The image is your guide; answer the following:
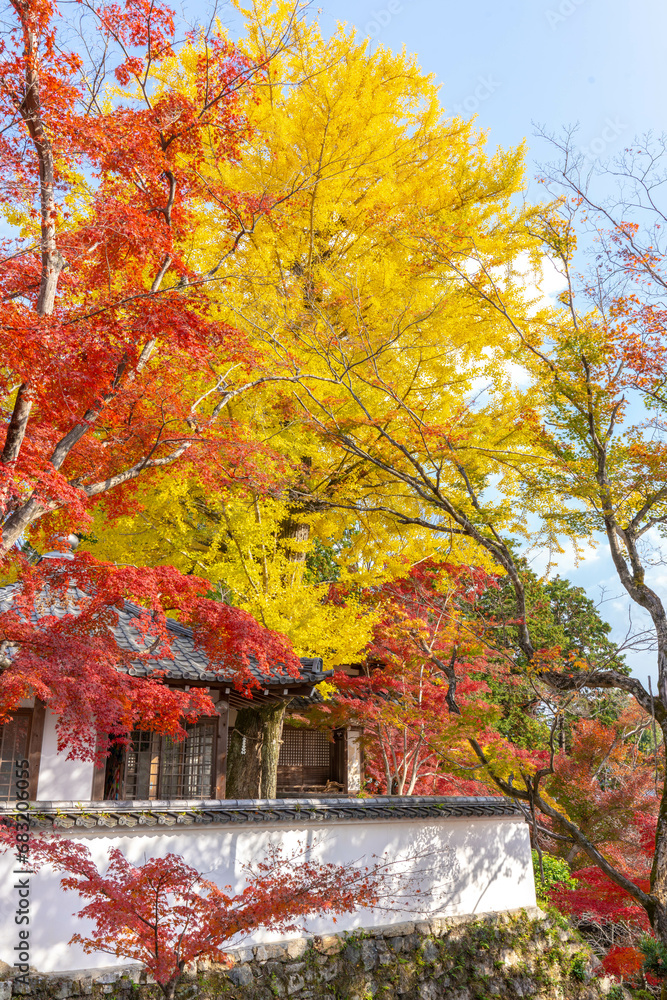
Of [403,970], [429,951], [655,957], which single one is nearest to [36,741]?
[403,970]

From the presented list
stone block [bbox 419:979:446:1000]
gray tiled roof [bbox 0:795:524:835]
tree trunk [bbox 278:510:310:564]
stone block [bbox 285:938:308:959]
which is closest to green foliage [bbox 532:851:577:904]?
gray tiled roof [bbox 0:795:524:835]

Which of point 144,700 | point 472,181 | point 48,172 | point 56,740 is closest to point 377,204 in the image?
point 472,181

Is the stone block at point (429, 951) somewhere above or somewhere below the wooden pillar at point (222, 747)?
below

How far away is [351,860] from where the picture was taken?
8.18 meters

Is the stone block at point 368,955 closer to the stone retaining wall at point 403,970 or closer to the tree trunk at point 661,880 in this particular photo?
the stone retaining wall at point 403,970

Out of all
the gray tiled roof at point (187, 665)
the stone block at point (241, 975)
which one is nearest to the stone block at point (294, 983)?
the stone block at point (241, 975)

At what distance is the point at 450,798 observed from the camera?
31.6 ft

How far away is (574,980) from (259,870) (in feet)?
20.3

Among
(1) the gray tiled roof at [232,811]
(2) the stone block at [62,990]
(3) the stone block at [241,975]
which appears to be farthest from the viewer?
(3) the stone block at [241,975]

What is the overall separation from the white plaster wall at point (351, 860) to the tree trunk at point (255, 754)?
3.40m

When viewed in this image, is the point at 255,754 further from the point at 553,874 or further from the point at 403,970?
the point at 553,874

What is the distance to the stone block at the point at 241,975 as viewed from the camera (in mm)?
6785

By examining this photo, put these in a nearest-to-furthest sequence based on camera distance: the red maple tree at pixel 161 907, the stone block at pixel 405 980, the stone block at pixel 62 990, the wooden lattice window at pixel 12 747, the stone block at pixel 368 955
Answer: the red maple tree at pixel 161 907 < the stone block at pixel 62 990 < the stone block at pixel 368 955 < the stone block at pixel 405 980 < the wooden lattice window at pixel 12 747

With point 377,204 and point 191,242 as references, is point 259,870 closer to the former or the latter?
point 191,242
